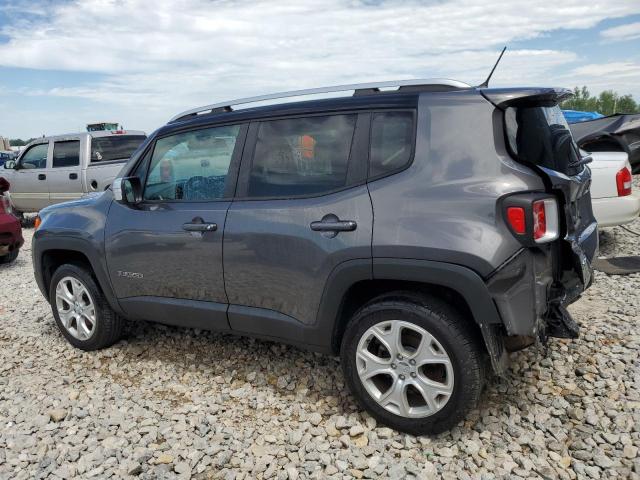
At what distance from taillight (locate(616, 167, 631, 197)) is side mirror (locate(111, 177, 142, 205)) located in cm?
492

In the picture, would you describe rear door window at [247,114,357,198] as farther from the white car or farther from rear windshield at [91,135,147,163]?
rear windshield at [91,135,147,163]

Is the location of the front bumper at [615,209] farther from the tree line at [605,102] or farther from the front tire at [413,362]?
the tree line at [605,102]

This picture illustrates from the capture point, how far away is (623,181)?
5.88 metres

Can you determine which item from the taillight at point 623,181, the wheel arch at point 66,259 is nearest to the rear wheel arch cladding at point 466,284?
the wheel arch at point 66,259

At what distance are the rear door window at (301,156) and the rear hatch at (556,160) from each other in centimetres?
83

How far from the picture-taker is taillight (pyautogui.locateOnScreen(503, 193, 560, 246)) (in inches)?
99.3

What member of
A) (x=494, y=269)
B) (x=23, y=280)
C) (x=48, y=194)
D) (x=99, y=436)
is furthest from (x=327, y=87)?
(x=48, y=194)

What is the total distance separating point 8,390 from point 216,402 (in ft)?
5.10

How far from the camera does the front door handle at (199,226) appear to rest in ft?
11.1

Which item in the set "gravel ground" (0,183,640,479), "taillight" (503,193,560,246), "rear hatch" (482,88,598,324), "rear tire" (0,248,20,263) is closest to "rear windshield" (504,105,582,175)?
"rear hatch" (482,88,598,324)

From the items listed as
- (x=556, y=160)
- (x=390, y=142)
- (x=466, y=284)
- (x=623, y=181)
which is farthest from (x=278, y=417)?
(x=623, y=181)

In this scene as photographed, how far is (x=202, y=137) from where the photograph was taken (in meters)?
3.67

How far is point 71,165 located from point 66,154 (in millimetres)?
279

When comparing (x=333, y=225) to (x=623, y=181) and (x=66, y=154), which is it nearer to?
(x=623, y=181)
